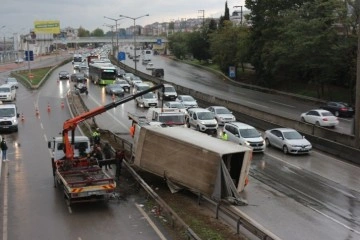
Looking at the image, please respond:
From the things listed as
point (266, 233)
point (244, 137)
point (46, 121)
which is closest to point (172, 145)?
point (266, 233)

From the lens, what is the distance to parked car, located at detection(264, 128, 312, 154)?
29.8m

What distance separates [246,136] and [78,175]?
1301cm

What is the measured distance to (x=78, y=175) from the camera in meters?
20.3

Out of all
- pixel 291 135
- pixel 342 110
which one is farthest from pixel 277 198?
pixel 342 110

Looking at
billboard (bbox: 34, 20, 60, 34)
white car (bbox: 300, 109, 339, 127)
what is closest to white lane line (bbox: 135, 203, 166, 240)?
white car (bbox: 300, 109, 339, 127)

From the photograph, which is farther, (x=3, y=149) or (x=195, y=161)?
(x=3, y=149)

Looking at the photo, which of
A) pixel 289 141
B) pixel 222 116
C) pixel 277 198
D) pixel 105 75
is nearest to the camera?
pixel 277 198

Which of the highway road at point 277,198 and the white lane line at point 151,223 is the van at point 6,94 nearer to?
the highway road at point 277,198

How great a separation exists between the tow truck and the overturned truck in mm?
2155

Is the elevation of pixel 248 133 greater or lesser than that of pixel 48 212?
greater

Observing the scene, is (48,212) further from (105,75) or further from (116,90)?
(105,75)

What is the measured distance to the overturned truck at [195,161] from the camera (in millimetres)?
18516

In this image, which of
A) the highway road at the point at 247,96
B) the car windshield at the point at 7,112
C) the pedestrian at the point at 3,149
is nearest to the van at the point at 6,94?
the car windshield at the point at 7,112

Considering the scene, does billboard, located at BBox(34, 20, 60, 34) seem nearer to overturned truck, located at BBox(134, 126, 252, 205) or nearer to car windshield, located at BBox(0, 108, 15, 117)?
car windshield, located at BBox(0, 108, 15, 117)
